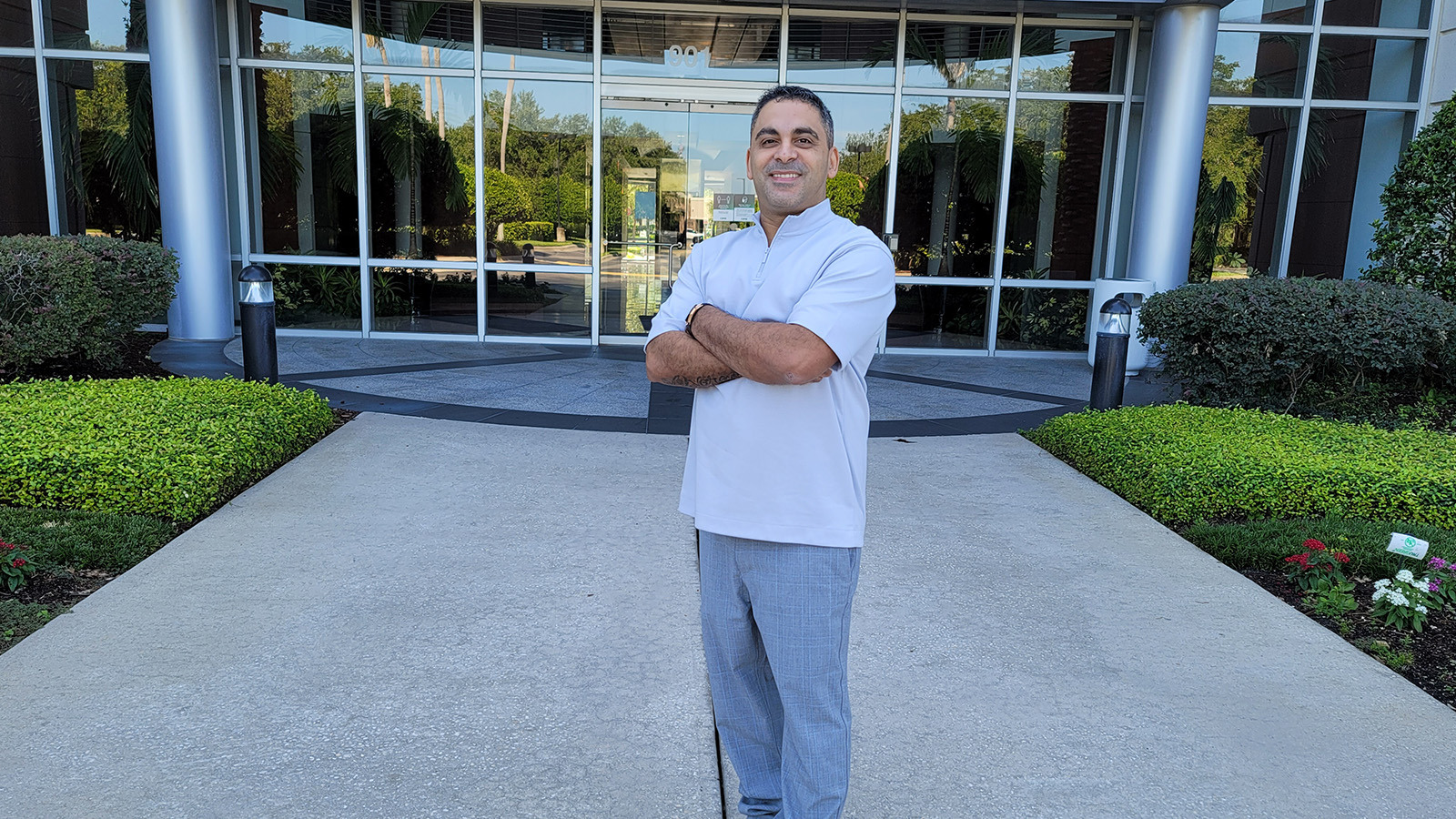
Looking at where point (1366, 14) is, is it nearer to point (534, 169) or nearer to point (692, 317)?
point (534, 169)

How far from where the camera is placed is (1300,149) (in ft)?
37.0

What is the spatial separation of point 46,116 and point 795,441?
1194 centimetres

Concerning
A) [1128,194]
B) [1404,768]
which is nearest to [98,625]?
[1404,768]

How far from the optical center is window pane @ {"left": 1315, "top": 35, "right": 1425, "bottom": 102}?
11.1 meters

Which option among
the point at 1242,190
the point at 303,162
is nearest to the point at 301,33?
the point at 303,162

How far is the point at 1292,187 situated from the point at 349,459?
10.5 metres

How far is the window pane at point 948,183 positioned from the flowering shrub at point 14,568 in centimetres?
914

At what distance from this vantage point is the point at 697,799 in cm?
256

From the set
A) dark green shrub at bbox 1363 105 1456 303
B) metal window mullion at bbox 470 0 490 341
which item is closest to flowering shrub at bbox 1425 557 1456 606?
dark green shrub at bbox 1363 105 1456 303

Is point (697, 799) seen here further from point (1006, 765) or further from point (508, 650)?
point (508, 650)

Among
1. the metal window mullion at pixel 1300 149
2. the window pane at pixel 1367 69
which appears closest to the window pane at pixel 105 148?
the metal window mullion at pixel 1300 149

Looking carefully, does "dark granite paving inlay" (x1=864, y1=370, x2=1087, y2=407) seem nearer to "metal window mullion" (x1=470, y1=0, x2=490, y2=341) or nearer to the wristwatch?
"metal window mullion" (x1=470, y1=0, x2=490, y2=341)

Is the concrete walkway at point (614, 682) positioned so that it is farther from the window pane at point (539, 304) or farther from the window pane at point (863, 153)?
the window pane at point (863, 153)

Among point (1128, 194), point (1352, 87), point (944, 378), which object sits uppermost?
point (1352, 87)
